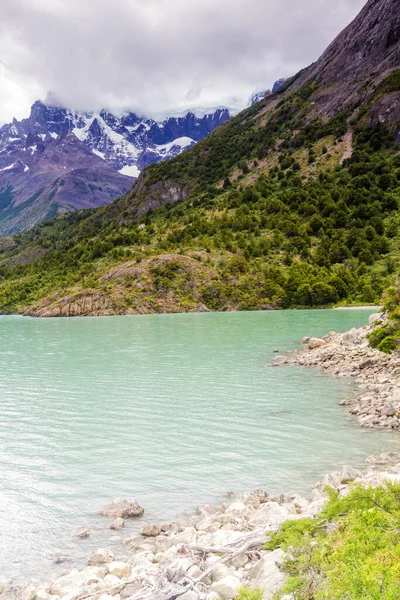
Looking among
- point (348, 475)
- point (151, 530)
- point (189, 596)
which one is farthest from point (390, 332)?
point (189, 596)

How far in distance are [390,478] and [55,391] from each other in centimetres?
2301

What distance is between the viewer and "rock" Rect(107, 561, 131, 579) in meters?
9.27

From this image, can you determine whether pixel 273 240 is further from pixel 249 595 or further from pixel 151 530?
pixel 249 595

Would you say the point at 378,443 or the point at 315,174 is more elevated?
the point at 315,174

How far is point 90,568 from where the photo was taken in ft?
32.1

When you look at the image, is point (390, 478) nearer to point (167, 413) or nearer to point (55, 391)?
point (167, 413)

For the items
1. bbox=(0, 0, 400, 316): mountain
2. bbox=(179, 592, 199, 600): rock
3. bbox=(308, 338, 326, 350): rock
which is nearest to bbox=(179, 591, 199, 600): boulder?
bbox=(179, 592, 199, 600): rock

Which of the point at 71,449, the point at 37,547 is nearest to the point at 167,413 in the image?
the point at 71,449

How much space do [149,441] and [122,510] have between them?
6.22m

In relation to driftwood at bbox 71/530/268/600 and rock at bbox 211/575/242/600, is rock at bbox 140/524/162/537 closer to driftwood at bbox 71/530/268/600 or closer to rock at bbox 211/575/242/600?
driftwood at bbox 71/530/268/600

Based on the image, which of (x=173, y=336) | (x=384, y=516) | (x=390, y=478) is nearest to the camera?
(x=384, y=516)

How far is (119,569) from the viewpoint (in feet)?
30.6

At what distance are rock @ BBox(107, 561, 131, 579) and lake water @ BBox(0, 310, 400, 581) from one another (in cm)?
150

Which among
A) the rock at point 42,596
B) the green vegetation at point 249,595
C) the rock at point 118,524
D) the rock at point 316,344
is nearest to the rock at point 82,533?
the rock at point 118,524
